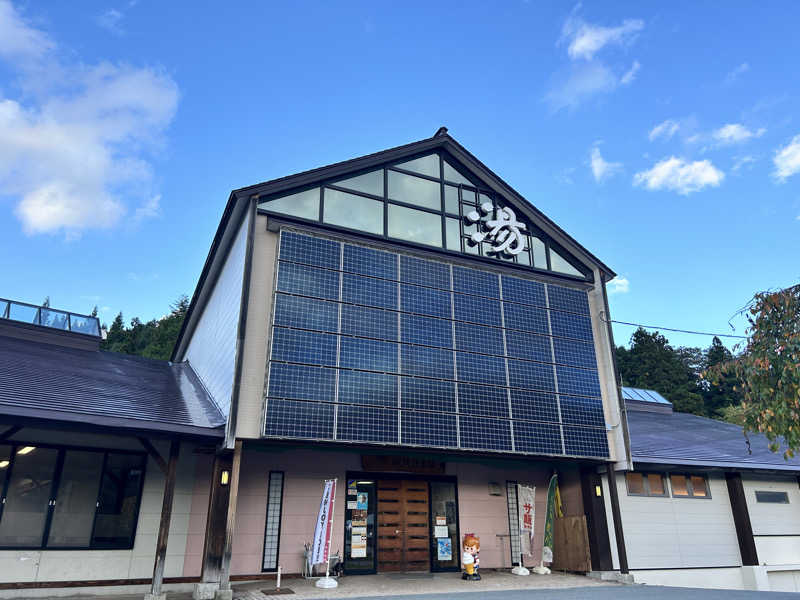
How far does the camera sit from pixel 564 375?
14078 mm

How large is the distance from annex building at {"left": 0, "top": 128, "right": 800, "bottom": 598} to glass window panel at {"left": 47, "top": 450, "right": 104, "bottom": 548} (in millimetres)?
34

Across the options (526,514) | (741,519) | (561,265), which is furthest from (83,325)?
(741,519)

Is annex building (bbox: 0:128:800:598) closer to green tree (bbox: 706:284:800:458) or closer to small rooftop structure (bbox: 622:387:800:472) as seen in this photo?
small rooftop structure (bbox: 622:387:800:472)

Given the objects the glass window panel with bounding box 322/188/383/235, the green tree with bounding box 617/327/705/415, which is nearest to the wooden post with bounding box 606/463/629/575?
the glass window panel with bounding box 322/188/383/235

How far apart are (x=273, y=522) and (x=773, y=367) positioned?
10.2m

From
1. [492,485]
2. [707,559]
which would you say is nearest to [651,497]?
[707,559]

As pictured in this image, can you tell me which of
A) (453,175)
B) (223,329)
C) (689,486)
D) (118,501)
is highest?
(453,175)

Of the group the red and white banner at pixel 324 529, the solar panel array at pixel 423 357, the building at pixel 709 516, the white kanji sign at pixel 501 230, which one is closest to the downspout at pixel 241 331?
the solar panel array at pixel 423 357

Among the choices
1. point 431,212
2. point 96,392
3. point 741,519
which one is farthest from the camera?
point 741,519

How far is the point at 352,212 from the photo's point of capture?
13375 mm

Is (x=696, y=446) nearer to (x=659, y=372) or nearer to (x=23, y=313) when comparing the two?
(x=23, y=313)

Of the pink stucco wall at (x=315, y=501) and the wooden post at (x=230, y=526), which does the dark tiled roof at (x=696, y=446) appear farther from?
the wooden post at (x=230, y=526)

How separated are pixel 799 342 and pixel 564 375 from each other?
7907 millimetres

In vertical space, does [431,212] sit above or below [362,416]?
above
